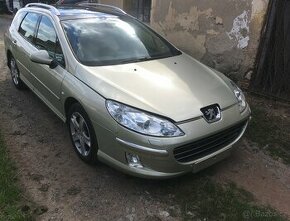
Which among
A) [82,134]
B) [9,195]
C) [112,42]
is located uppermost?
[112,42]

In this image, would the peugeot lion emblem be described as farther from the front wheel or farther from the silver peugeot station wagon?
the front wheel

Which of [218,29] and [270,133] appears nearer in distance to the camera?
[270,133]

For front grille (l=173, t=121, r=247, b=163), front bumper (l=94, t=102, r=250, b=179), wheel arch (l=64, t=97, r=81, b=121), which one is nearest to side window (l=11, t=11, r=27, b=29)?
wheel arch (l=64, t=97, r=81, b=121)

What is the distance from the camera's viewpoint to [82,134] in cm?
411

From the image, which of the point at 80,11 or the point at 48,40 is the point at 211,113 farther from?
the point at 80,11

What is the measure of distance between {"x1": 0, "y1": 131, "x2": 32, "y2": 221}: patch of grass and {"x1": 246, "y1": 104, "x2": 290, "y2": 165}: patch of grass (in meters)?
2.85

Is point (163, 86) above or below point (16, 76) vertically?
above

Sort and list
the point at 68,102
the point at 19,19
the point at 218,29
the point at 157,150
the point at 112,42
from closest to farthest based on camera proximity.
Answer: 1. the point at 157,150
2. the point at 68,102
3. the point at 112,42
4. the point at 19,19
5. the point at 218,29

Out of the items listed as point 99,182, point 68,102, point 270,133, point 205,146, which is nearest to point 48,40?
point 68,102

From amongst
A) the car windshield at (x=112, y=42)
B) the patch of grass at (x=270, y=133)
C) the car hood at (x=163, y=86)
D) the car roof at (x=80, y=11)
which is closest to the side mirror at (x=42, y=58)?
the car windshield at (x=112, y=42)

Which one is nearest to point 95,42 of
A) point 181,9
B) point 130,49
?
point 130,49

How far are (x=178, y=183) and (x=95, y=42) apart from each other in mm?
1894

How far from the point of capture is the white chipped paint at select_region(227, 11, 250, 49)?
6.34 m

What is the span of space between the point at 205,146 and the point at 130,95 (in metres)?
0.86
